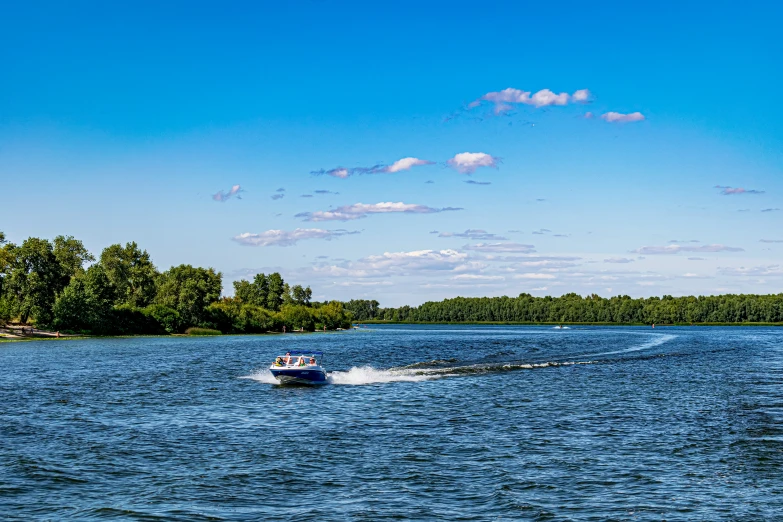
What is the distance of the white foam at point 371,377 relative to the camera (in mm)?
66875

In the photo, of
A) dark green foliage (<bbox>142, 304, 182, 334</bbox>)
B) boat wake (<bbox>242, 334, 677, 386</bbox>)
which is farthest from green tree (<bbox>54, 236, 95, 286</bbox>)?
boat wake (<bbox>242, 334, 677, 386</bbox>)

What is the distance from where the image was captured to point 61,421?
134 ft

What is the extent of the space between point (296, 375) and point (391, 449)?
30.1 m

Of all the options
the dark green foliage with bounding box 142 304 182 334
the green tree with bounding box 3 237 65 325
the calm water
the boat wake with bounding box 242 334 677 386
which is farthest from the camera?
the dark green foliage with bounding box 142 304 182 334

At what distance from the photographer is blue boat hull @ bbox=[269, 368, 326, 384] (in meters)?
62.2

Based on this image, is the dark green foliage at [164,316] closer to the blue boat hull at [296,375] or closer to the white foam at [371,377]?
the white foam at [371,377]

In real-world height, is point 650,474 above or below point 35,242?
below

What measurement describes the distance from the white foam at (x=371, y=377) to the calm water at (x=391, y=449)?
1.01 m

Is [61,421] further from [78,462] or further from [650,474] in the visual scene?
[650,474]

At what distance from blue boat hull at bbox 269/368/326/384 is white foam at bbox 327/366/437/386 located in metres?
3.41

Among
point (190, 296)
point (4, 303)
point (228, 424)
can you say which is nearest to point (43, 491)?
point (228, 424)

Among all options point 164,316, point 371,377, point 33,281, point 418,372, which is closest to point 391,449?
point 371,377

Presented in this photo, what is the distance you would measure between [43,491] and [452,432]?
20.2 m

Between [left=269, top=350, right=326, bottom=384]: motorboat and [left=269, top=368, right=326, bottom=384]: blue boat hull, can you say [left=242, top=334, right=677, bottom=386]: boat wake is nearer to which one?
[left=269, top=350, right=326, bottom=384]: motorboat
